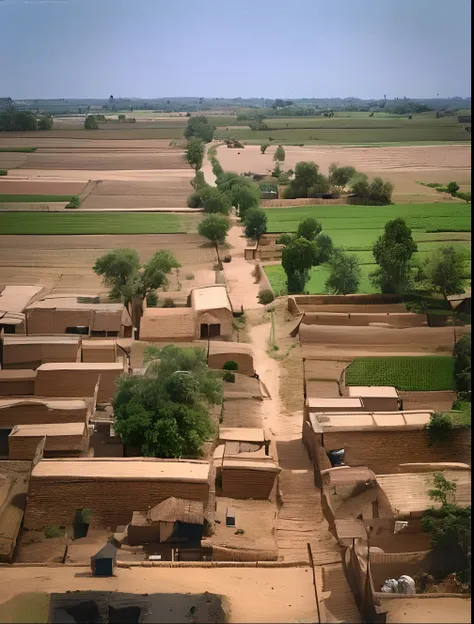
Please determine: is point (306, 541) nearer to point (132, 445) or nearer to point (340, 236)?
point (132, 445)

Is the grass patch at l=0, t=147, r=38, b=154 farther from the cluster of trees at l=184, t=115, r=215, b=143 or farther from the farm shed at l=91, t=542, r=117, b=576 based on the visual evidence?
the cluster of trees at l=184, t=115, r=215, b=143

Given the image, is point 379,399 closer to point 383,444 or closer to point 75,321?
point 383,444

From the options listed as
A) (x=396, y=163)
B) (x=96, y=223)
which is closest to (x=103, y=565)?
(x=96, y=223)

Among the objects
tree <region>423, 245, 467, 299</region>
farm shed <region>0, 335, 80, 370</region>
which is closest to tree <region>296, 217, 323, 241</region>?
tree <region>423, 245, 467, 299</region>

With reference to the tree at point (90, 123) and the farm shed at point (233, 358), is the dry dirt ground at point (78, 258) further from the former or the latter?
the farm shed at point (233, 358)

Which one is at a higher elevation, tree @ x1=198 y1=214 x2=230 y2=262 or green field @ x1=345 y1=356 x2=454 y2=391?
tree @ x1=198 y1=214 x2=230 y2=262

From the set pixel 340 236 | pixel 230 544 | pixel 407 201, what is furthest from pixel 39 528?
pixel 407 201

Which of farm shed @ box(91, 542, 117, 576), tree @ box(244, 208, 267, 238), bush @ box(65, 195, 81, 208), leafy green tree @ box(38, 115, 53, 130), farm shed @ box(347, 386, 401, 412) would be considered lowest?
farm shed @ box(91, 542, 117, 576)
